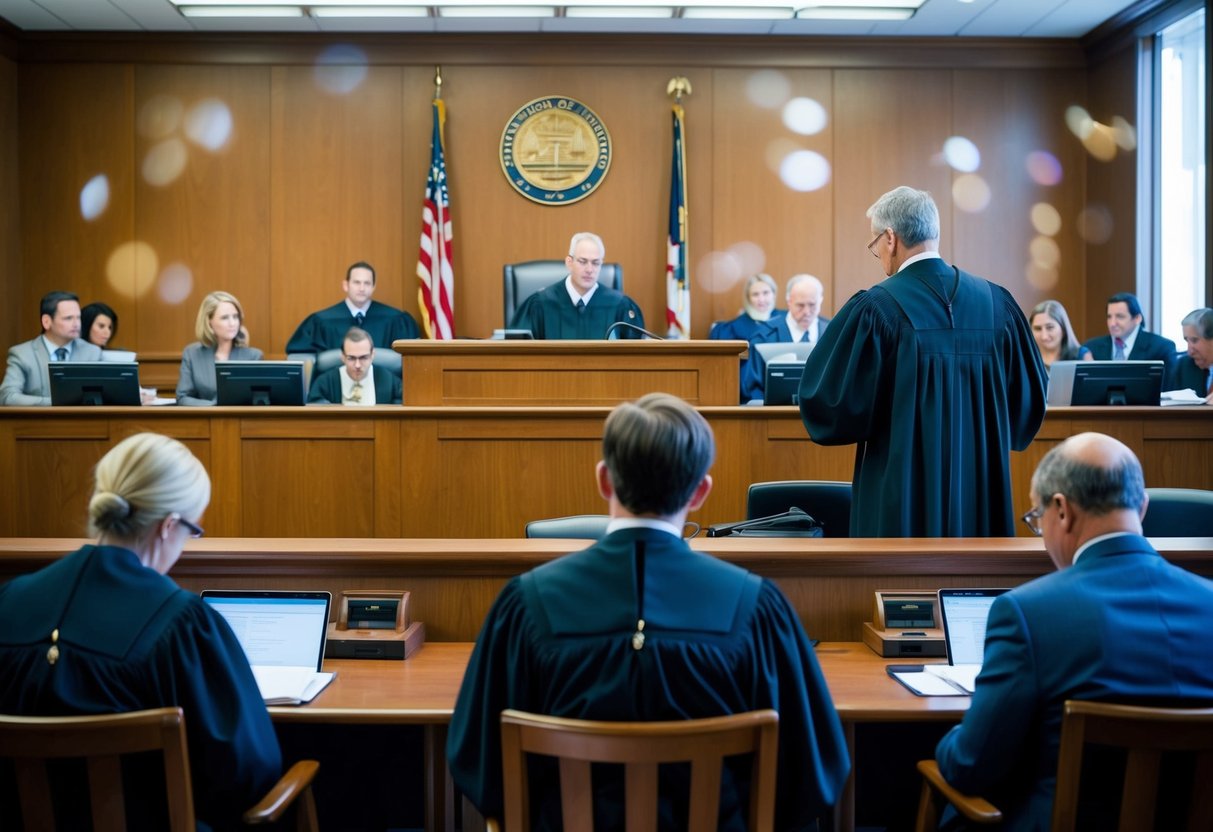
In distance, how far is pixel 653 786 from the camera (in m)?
1.47

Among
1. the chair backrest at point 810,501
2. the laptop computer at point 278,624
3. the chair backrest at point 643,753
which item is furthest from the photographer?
the chair backrest at point 810,501

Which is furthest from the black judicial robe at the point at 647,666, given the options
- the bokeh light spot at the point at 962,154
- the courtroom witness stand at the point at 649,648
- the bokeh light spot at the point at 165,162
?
the bokeh light spot at the point at 165,162

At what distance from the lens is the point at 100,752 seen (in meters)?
1.53

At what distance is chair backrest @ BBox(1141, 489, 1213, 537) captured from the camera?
341cm

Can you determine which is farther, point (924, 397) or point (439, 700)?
point (924, 397)

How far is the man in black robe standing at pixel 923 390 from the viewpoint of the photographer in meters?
3.25

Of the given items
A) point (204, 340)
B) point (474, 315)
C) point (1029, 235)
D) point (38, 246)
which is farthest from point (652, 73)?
point (38, 246)

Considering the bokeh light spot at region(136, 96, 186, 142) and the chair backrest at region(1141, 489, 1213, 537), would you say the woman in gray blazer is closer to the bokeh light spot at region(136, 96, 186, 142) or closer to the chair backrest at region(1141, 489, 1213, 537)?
the bokeh light spot at region(136, 96, 186, 142)

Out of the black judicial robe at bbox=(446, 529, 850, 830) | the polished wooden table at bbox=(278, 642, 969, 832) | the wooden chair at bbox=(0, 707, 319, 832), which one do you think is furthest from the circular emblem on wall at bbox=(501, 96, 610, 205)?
the wooden chair at bbox=(0, 707, 319, 832)

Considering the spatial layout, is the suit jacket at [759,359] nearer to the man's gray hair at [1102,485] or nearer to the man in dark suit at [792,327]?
the man in dark suit at [792,327]

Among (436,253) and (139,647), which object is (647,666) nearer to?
(139,647)

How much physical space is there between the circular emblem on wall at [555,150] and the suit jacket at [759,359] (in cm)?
173

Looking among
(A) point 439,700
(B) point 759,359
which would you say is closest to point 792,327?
(B) point 759,359

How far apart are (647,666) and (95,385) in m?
4.26
